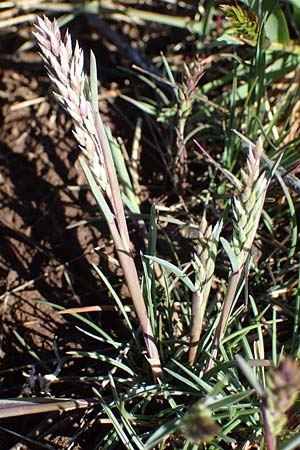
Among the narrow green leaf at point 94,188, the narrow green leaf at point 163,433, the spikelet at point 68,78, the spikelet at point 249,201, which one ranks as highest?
the spikelet at point 68,78

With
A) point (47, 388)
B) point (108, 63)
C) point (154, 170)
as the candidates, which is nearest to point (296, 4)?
point (154, 170)

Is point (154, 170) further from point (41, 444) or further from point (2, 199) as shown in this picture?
point (41, 444)

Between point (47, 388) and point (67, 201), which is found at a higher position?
point (67, 201)

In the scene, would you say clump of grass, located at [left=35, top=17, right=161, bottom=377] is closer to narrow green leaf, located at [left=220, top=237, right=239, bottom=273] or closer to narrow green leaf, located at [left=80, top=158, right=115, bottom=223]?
narrow green leaf, located at [left=80, top=158, right=115, bottom=223]

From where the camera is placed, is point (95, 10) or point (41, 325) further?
point (95, 10)

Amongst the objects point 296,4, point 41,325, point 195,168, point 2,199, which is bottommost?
point 41,325

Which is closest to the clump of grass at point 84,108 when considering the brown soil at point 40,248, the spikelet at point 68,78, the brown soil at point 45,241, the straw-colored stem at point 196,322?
the spikelet at point 68,78

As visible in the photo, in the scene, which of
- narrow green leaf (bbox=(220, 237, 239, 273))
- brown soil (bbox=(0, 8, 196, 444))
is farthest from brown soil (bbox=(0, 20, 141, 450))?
narrow green leaf (bbox=(220, 237, 239, 273))

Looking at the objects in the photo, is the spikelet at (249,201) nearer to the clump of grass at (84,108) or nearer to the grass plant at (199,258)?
the grass plant at (199,258)

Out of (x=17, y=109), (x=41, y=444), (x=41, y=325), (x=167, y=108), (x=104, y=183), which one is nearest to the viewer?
(x=104, y=183)
